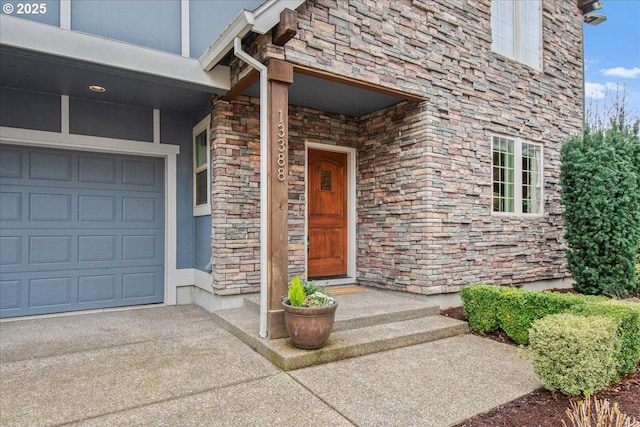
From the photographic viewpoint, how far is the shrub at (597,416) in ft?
7.24

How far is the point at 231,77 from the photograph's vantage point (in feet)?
16.2

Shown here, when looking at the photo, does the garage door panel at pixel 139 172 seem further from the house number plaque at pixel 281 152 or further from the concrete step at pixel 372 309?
the house number plaque at pixel 281 152

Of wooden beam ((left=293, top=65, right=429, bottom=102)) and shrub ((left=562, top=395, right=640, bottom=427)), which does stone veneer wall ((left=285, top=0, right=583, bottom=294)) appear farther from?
shrub ((left=562, top=395, right=640, bottom=427))

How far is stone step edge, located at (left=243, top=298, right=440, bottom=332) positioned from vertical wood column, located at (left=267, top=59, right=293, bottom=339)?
0.72 metres

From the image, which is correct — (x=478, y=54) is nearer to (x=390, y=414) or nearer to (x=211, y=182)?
(x=211, y=182)

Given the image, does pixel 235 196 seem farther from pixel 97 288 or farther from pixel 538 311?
pixel 538 311

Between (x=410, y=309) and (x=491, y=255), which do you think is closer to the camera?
(x=410, y=309)

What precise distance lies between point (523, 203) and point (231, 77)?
5.16m

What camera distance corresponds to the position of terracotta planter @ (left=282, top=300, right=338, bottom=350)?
3588mm

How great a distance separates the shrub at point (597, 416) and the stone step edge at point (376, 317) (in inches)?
82.1

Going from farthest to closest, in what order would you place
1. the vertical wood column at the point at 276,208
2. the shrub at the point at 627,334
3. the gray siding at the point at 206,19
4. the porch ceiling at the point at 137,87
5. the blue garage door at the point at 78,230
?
the blue garage door at the point at 78,230, the gray siding at the point at 206,19, the porch ceiling at the point at 137,87, the vertical wood column at the point at 276,208, the shrub at the point at 627,334

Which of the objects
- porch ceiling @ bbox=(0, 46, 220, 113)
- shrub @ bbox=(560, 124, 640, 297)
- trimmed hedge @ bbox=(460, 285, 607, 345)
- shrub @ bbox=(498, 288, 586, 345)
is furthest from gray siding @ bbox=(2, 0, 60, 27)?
shrub @ bbox=(560, 124, 640, 297)

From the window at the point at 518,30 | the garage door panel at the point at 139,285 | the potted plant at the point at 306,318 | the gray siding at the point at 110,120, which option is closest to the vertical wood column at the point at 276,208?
the potted plant at the point at 306,318

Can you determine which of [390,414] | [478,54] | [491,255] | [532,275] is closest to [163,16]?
[478,54]
